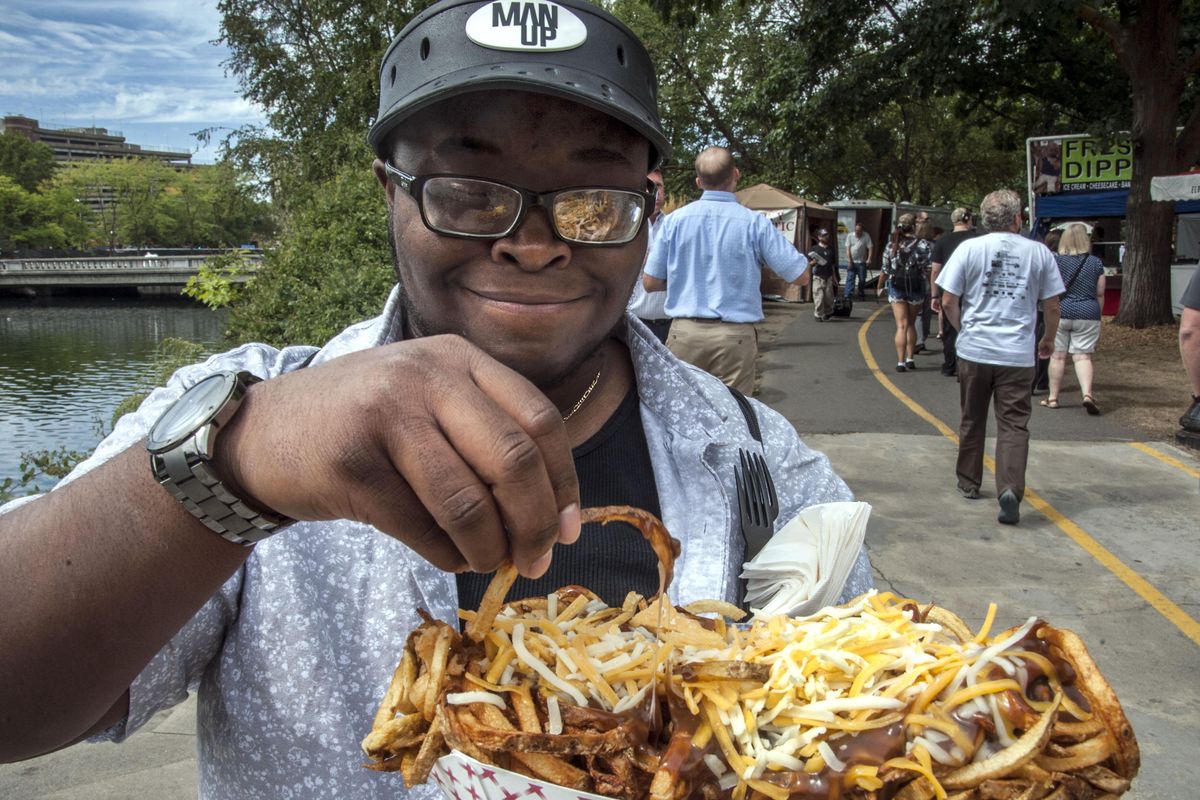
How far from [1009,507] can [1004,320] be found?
1.34 metres

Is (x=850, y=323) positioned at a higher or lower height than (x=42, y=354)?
higher

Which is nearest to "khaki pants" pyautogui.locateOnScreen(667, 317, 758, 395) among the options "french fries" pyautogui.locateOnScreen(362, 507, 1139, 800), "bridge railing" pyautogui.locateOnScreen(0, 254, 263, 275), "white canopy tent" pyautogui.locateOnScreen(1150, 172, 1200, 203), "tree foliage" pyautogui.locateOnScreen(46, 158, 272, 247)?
"french fries" pyautogui.locateOnScreen(362, 507, 1139, 800)

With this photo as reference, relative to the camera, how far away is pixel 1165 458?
27.2 feet

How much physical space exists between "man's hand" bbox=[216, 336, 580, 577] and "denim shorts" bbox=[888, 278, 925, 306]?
499 inches

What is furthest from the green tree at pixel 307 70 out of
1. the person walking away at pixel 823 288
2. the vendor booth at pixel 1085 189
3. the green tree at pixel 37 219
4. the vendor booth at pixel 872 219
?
the green tree at pixel 37 219

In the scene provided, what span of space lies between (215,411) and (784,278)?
605 centimetres

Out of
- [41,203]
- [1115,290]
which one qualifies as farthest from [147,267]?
[1115,290]

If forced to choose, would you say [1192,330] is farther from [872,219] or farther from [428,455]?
[872,219]

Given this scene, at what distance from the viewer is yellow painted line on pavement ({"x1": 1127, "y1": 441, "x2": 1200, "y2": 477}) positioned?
7855mm

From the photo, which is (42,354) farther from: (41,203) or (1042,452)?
(41,203)

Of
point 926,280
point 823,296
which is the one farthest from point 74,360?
point 926,280

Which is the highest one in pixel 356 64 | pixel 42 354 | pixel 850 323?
pixel 356 64

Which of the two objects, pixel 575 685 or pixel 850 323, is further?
pixel 850 323

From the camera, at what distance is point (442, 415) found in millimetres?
852
